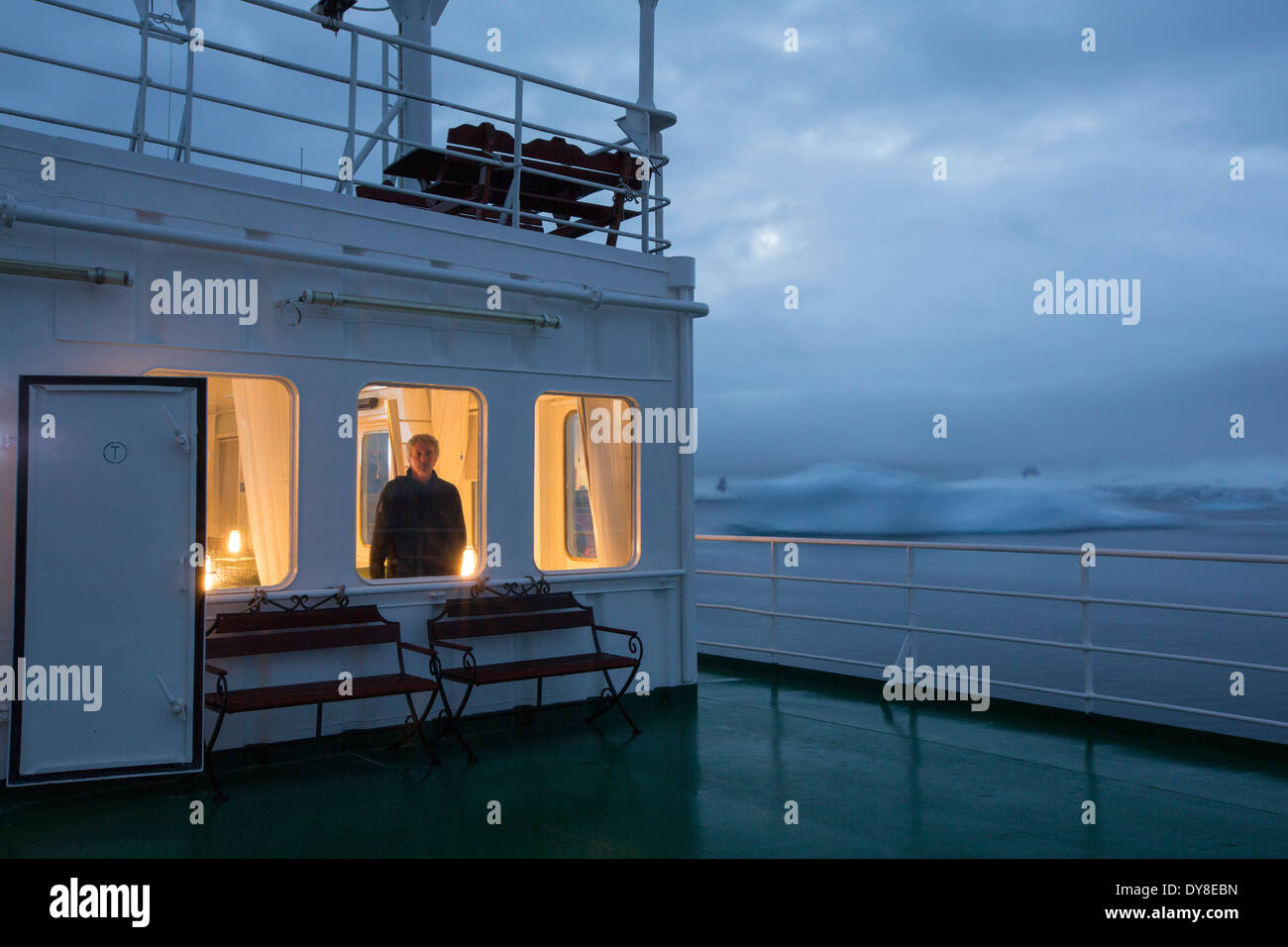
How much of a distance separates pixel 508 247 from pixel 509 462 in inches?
60.7

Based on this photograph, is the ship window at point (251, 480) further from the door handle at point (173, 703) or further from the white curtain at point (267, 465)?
the door handle at point (173, 703)

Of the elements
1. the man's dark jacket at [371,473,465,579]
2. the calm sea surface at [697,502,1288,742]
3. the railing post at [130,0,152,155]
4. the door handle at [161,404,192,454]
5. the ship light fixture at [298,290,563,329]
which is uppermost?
the railing post at [130,0,152,155]

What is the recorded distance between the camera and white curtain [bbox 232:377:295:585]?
6.62 meters

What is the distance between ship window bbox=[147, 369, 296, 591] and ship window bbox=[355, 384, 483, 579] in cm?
49

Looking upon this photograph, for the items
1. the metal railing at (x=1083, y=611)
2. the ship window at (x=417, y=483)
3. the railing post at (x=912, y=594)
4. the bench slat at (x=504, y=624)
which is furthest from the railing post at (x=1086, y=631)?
the ship window at (x=417, y=483)

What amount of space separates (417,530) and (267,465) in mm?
1069

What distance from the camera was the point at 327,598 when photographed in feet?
21.6

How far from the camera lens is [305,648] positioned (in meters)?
6.24

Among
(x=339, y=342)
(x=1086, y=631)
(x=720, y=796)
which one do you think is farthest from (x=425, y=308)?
(x=1086, y=631)

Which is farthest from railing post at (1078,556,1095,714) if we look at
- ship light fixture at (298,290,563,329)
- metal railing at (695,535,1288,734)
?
ship light fixture at (298,290,563,329)

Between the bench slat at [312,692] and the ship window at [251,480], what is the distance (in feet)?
2.54

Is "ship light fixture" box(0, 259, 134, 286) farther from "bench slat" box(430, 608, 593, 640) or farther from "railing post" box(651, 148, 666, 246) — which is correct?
"railing post" box(651, 148, 666, 246)
